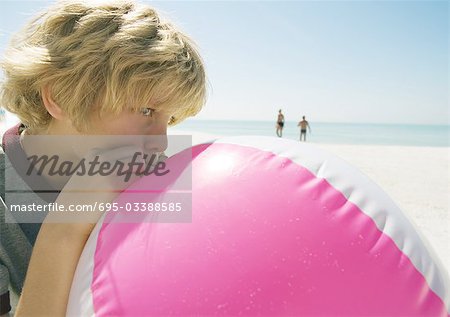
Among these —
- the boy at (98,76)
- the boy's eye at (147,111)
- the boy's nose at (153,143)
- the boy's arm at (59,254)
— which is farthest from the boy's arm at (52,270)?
the boy's eye at (147,111)

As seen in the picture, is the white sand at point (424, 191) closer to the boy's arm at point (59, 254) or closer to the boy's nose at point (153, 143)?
the boy's nose at point (153, 143)

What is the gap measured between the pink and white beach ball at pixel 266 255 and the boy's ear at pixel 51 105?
0.70 meters

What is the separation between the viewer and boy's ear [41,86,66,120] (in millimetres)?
1785

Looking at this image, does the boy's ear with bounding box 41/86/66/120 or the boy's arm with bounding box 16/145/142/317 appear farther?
the boy's ear with bounding box 41/86/66/120

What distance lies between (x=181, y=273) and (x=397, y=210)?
75 cm

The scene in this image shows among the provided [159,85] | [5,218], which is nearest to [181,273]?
[159,85]

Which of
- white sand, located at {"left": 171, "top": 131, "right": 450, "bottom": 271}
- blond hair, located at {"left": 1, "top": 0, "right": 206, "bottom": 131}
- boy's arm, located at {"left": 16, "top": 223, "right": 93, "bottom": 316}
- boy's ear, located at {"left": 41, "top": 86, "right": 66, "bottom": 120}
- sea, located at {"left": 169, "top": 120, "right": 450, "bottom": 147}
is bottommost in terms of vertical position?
sea, located at {"left": 169, "top": 120, "right": 450, "bottom": 147}

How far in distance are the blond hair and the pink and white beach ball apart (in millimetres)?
514

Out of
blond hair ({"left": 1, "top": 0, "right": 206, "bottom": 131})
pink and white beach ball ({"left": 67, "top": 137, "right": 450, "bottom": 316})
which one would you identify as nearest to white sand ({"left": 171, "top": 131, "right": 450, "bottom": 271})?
blond hair ({"left": 1, "top": 0, "right": 206, "bottom": 131})

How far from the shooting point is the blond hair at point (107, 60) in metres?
1.63

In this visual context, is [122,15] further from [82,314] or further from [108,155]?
[82,314]

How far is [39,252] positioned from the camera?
49.1 inches

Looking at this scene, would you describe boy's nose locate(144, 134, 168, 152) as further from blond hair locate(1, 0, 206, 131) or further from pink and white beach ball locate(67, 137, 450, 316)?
pink and white beach ball locate(67, 137, 450, 316)
